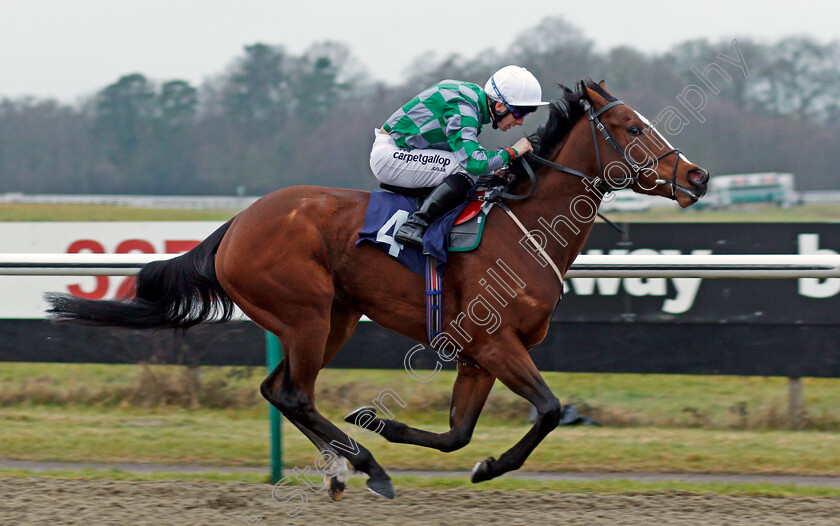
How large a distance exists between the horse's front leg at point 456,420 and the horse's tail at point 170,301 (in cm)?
83

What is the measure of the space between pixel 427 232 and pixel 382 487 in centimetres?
107

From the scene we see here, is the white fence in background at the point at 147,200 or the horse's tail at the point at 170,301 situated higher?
the white fence in background at the point at 147,200

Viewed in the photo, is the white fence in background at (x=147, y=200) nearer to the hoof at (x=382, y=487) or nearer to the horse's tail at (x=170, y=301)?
the horse's tail at (x=170, y=301)

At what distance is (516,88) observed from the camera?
146 inches

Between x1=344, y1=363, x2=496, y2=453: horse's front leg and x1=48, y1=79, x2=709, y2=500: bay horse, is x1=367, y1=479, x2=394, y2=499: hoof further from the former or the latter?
x1=344, y1=363, x2=496, y2=453: horse's front leg

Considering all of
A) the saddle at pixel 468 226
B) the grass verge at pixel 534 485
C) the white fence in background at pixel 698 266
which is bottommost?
the grass verge at pixel 534 485

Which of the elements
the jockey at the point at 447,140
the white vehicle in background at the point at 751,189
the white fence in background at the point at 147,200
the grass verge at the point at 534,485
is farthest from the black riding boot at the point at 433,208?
the white vehicle in background at the point at 751,189

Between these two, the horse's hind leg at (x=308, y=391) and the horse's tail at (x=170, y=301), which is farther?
the horse's tail at (x=170, y=301)

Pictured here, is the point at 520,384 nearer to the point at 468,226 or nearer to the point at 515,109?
the point at 468,226

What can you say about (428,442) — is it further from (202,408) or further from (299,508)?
(202,408)

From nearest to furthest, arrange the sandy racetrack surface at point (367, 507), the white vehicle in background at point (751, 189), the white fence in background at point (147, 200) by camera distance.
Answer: the sandy racetrack surface at point (367, 507)
the white fence in background at point (147, 200)
the white vehicle in background at point (751, 189)

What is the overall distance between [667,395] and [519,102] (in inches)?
123

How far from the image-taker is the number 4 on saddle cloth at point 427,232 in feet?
11.9

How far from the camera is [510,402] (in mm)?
5543
